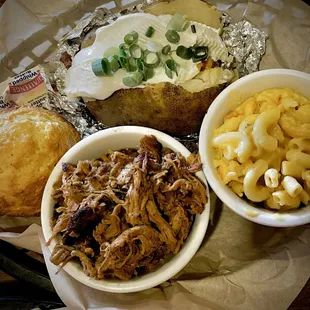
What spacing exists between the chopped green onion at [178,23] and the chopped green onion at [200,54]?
0.08 m

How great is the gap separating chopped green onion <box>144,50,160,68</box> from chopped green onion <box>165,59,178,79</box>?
0.14 feet

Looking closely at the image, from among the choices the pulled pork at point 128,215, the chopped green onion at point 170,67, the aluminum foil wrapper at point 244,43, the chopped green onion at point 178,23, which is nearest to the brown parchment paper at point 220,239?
the aluminum foil wrapper at point 244,43

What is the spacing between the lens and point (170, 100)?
140 centimetres

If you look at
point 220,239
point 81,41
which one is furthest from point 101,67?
point 220,239

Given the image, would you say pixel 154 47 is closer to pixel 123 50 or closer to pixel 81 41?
pixel 123 50

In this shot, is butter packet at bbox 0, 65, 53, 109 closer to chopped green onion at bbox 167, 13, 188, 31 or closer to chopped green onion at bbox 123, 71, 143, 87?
chopped green onion at bbox 123, 71, 143, 87

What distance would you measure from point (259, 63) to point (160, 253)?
739 millimetres

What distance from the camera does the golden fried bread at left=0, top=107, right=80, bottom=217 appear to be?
1.39 m

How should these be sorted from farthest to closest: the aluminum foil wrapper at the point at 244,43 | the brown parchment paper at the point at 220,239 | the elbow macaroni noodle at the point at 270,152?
the aluminum foil wrapper at the point at 244,43
the brown parchment paper at the point at 220,239
the elbow macaroni noodle at the point at 270,152

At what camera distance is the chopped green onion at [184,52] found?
138 cm

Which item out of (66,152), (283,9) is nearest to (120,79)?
(66,152)

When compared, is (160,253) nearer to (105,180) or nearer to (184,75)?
(105,180)

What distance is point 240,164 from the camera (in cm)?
122

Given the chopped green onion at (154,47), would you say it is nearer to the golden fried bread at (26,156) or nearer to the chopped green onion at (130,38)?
the chopped green onion at (130,38)
